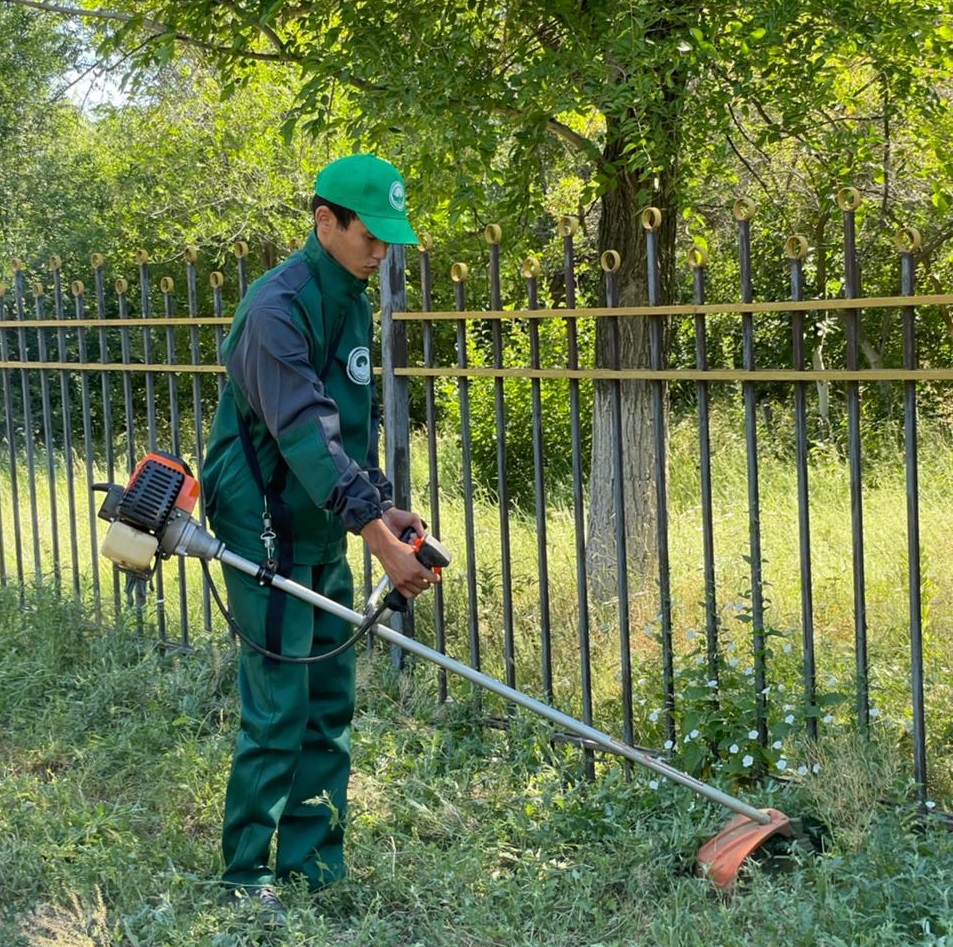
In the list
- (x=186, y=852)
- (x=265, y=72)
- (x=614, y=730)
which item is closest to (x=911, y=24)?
(x=614, y=730)

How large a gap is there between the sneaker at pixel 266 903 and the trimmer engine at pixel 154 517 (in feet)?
3.23

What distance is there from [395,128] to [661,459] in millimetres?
2576

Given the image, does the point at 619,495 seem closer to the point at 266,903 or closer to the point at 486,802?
the point at 486,802

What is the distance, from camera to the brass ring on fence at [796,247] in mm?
3693

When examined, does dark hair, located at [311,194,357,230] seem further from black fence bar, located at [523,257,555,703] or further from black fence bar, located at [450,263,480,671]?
black fence bar, located at [450,263,480,671]

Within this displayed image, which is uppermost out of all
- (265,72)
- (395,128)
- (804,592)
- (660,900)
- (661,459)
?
(265,72)

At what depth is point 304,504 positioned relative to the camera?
11.8 feet

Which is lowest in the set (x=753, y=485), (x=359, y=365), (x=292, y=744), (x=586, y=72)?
(x=292, y=744)

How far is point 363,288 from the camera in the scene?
3617 mm

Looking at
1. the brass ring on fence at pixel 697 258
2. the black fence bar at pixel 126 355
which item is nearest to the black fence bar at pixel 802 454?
the brass ring on fence at pixel 697 258

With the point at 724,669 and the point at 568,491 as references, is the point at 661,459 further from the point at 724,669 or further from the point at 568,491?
the point at 568,491

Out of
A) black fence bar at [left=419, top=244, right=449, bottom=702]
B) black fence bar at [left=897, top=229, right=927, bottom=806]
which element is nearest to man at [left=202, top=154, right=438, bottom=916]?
black fence bar at [left=419, top=244, right=449, bottom=702]

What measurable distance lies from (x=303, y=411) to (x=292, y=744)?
1018 millimetres

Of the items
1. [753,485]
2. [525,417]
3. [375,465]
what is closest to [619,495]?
[753,485]
